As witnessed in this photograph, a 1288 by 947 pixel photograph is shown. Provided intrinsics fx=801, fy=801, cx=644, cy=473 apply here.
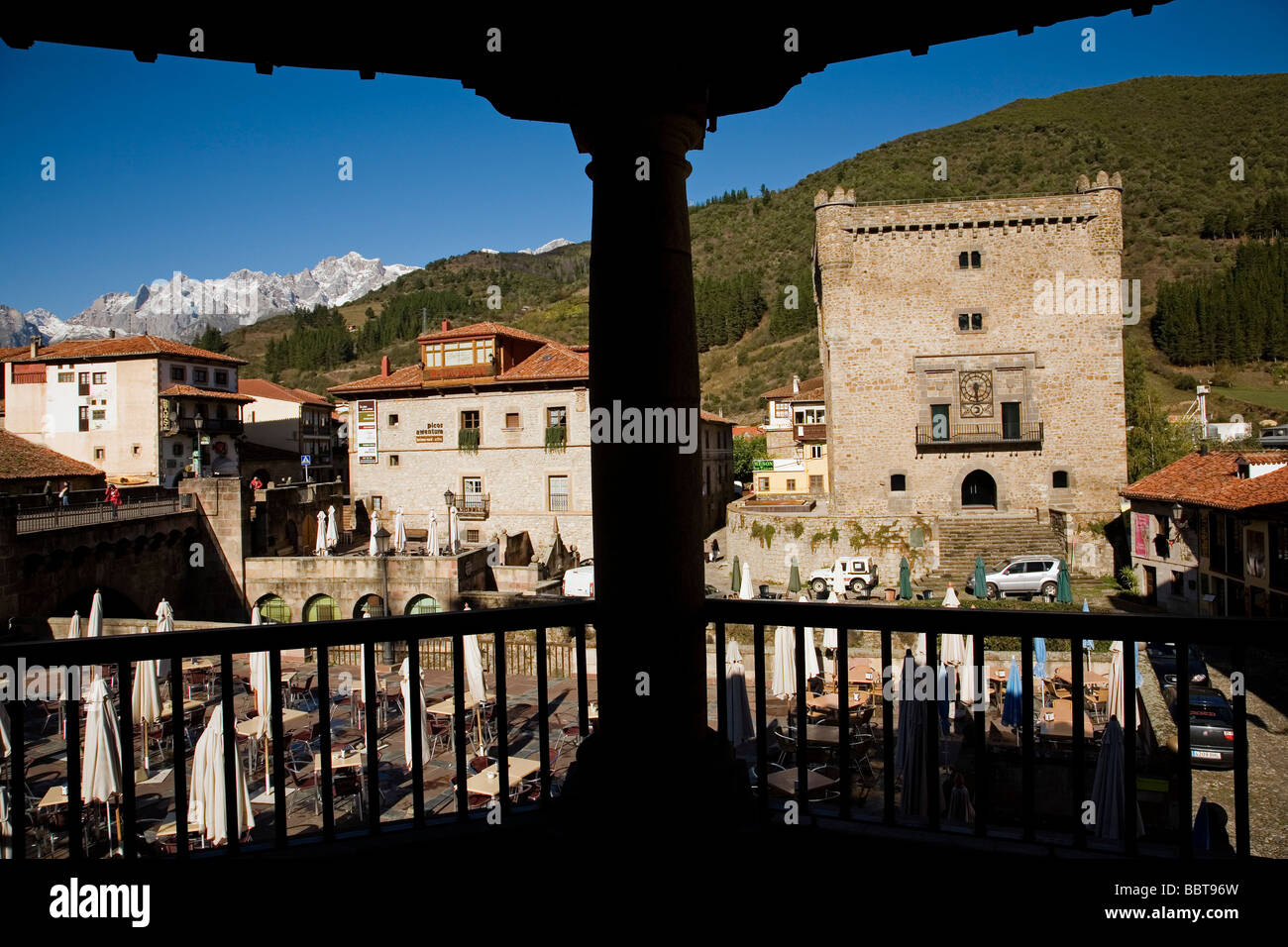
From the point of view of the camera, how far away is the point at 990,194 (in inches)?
3157

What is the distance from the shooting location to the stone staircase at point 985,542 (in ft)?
89.3

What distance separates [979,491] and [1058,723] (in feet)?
73.3

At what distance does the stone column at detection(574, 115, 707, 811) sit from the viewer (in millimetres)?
3137

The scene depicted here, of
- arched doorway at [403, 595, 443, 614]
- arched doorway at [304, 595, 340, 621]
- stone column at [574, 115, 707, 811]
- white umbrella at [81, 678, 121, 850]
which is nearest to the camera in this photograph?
stone column at [574, 115, 707, 811]

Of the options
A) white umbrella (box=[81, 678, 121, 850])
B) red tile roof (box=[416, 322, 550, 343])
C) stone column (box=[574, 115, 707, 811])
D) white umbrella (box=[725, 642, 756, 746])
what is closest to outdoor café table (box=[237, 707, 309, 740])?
white umbrella (box=[81, 678, 121, 850])

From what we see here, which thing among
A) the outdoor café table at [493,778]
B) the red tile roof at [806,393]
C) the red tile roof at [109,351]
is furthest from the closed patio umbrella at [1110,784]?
the red tile roof at [109,351]

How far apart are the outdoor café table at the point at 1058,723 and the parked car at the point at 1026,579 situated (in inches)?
415

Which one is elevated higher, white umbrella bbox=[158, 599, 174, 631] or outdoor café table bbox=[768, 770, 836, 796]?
white umbrella bbox=[158, 599, 174, 631]

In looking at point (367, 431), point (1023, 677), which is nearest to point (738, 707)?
point (1023, 677)

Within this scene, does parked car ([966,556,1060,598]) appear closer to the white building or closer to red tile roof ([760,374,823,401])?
red tile roof ([760,374,823,401])

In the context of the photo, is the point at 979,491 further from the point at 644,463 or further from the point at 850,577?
the point at 644,463

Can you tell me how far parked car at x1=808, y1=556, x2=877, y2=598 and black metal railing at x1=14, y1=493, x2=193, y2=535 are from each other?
67.7 feet

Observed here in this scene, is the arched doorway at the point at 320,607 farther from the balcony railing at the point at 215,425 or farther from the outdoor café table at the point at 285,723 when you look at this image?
the balcony railing at the point at 215,425
